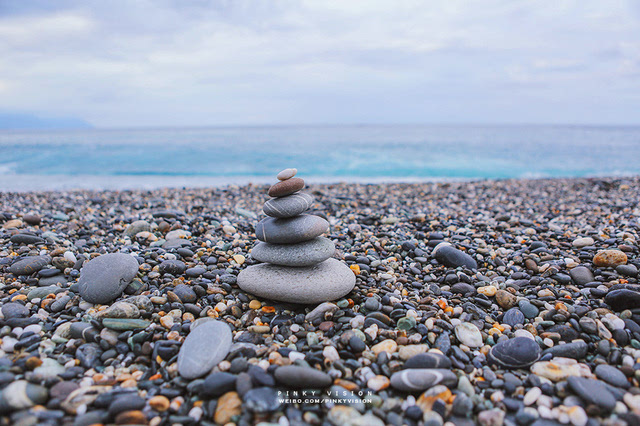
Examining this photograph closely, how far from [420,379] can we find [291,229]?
6.53 ft

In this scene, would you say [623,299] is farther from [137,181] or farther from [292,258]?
[137,181]

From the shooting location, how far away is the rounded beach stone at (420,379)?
2629 mm

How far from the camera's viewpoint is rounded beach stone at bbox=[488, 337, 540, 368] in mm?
2924

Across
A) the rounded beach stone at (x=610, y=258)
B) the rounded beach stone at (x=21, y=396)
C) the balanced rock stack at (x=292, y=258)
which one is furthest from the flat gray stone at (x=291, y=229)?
the rounded beach stone at (x=610, y=258)

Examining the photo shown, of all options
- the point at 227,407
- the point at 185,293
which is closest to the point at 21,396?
the point at 227,407

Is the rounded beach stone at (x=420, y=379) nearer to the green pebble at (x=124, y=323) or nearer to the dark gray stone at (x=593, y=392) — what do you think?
the dark gray stone at (x=593, y=392)

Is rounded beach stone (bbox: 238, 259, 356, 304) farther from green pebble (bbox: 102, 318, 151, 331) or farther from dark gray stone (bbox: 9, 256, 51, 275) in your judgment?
dark gray stone (bbox: 9, 256, 51, 275)

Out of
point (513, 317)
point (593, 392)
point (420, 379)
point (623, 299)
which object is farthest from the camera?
point (513, 317)

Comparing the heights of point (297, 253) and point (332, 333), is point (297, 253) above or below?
above

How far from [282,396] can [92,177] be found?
24.2 metres

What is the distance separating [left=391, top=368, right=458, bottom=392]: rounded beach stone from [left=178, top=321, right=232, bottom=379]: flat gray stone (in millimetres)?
1412

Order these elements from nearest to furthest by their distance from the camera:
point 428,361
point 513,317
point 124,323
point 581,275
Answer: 1. point 428,361
2. point 124,323
3. point 513,317
4. point 581,275

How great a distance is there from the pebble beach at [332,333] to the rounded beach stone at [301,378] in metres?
0.01

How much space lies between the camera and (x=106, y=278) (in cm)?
371
